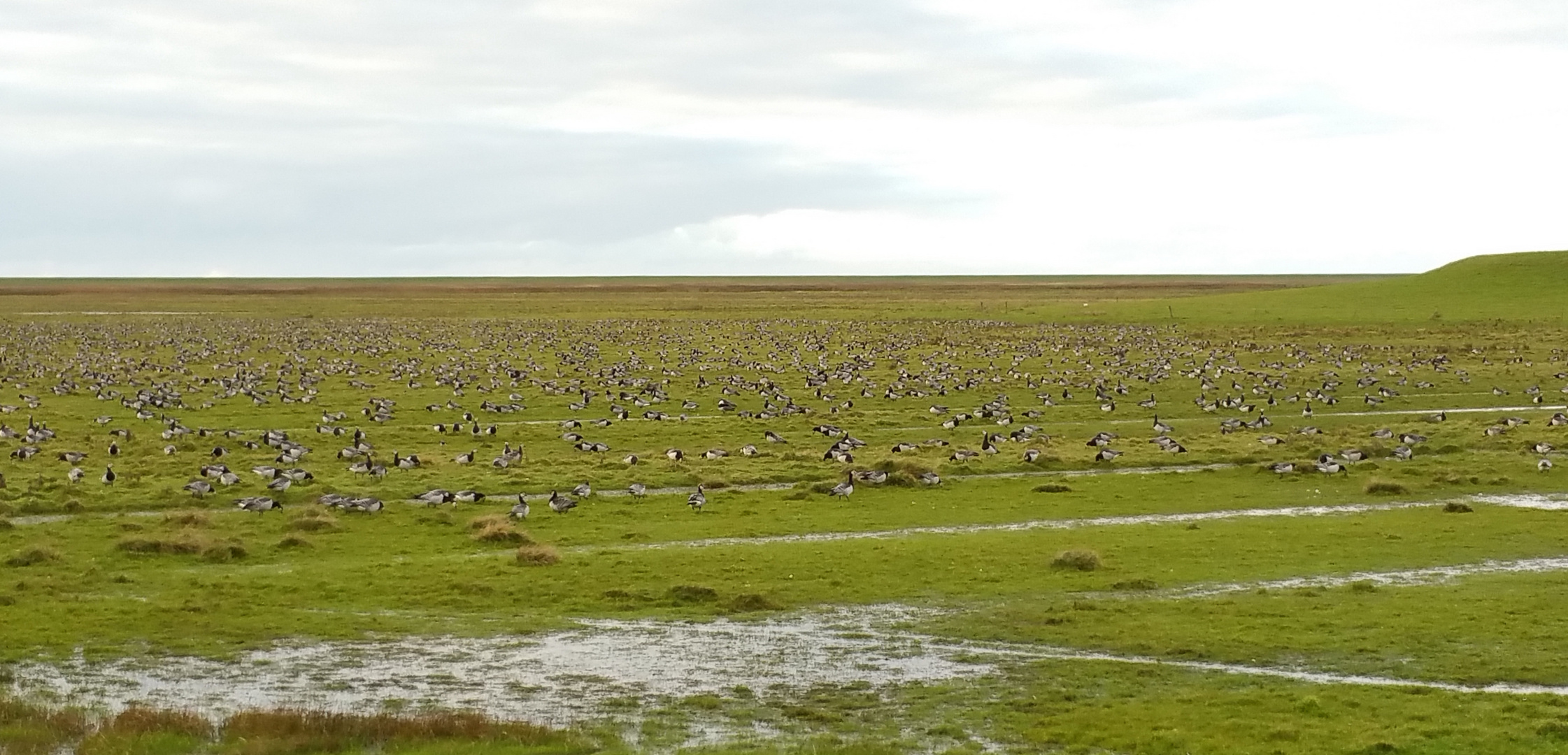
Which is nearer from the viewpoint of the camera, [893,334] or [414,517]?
[414,517]

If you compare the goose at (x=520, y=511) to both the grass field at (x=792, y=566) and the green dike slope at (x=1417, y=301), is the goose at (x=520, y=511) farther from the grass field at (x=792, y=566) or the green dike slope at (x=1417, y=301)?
the green dike slope at (x=1417, y=301)

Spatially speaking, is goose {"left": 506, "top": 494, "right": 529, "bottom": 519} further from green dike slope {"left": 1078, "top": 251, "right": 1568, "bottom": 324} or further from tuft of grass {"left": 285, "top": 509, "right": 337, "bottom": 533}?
green dike slope {"left": 1078, "top": 251, "right": 1568, "bottom": 324}

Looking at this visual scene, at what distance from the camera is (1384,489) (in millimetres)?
29734

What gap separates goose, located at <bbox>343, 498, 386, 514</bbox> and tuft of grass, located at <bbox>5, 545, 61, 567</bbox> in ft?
18.5

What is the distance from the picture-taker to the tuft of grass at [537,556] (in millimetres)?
22422

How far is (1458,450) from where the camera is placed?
35.4 m

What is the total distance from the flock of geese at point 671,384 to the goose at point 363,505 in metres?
0.06

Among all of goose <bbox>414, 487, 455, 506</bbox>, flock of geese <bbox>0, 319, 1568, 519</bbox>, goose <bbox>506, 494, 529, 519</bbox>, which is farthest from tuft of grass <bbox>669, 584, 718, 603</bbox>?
goose <bbox>414, 487, 455, 506</bbox>

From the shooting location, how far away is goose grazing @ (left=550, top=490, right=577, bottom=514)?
1082 inches

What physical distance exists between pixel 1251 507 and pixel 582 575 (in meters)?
14.0

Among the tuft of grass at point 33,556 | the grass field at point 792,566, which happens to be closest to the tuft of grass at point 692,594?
the grass field at point 792,566

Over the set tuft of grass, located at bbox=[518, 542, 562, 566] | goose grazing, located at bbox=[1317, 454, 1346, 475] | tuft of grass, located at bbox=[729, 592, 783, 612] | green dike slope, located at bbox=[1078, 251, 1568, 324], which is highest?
green dike slope, located at bbox=[1078, 251, 1568, 324]

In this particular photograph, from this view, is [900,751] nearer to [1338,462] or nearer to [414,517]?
[414,517]

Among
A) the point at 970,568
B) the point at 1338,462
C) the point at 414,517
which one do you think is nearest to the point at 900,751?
the point at 970,568
